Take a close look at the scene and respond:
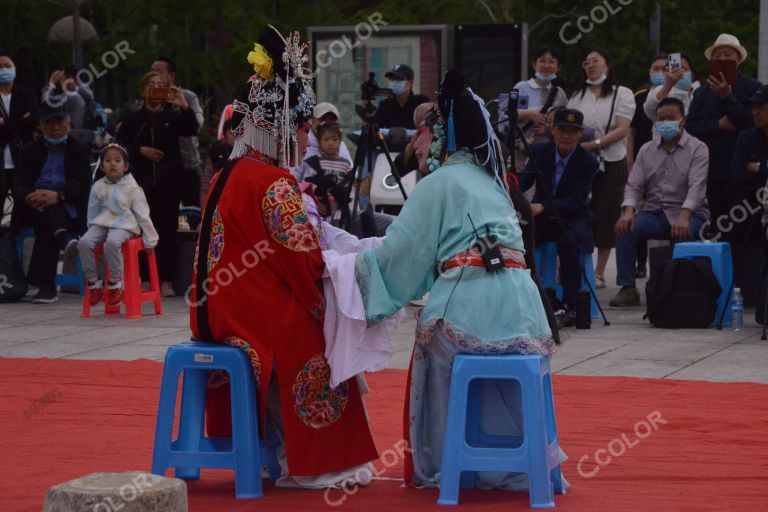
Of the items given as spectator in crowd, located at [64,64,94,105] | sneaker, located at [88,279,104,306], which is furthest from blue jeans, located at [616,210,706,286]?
spectator in crowd, located at [64,64,94,105]

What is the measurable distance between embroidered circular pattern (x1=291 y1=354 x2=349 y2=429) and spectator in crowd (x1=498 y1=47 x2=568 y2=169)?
20.4 feet

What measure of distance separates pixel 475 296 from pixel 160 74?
23.2 ft

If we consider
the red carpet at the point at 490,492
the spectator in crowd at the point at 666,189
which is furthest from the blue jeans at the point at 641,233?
the red carpet at the point at 490,492

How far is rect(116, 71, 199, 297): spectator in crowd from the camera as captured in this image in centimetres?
1176

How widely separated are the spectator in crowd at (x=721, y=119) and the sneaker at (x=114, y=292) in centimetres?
452

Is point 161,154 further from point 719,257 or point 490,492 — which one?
point 490,492

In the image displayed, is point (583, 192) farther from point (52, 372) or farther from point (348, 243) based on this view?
point (348, 243)

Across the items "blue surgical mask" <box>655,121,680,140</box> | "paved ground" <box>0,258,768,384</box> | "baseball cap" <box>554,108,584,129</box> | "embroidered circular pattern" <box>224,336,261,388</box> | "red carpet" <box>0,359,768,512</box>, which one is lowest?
"paved ground" <box>0,258,768,384</box>

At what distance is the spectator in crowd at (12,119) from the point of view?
1260 cm

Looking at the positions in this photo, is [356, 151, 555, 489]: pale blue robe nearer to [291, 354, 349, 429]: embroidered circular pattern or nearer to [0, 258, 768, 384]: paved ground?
[291, 354, 349, 429]: embroidered circular pattern

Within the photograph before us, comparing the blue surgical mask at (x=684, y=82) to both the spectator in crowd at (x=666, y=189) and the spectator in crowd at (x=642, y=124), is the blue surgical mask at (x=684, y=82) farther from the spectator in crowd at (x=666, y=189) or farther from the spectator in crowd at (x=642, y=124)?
the spectator in crowd at (x=666, y=189)

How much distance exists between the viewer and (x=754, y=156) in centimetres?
1027

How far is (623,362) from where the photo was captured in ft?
27.7

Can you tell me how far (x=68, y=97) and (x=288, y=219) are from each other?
9.82m
